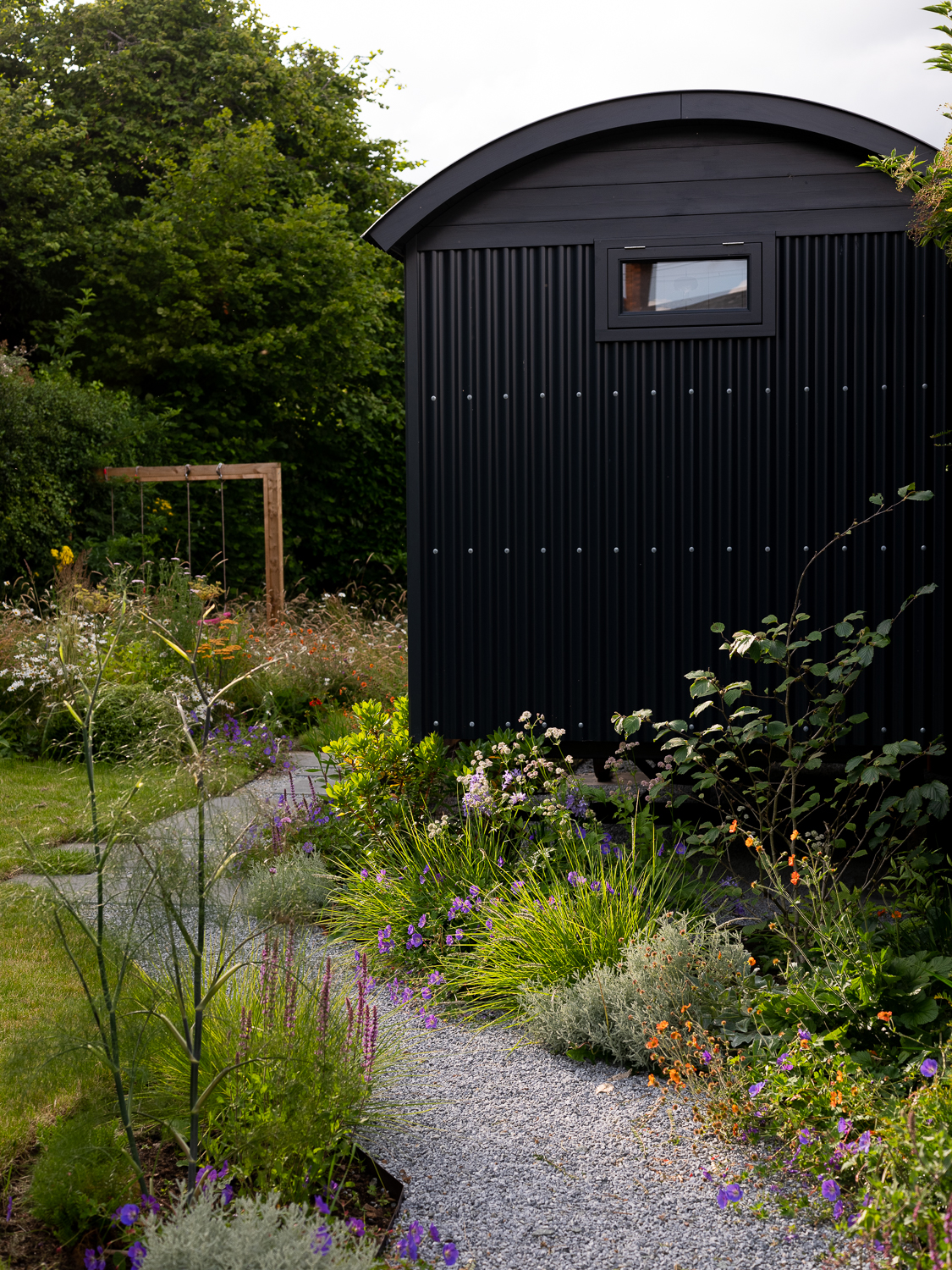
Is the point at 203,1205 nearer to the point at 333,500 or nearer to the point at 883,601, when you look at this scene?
the point at 883,601

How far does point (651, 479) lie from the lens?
465 centimetres

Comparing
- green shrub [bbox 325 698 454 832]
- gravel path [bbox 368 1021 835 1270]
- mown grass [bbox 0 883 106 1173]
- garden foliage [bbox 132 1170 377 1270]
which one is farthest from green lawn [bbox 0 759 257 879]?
gravel path [bbox 368 1021 835 1270]

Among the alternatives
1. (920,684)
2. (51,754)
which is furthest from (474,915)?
(51,754)

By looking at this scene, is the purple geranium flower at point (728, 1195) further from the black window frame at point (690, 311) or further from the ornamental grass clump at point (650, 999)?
the black window frame at point (690, 311)

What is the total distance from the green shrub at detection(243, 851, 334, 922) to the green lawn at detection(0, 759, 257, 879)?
0.40 metres

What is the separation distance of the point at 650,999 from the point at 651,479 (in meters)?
2.41

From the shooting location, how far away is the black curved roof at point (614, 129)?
4336mm

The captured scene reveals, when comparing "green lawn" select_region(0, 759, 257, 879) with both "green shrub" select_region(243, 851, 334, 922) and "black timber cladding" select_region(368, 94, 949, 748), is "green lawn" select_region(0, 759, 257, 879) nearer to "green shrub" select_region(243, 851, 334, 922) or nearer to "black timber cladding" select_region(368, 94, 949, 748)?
"green shrub" select_region(243, 851, 334, 922)

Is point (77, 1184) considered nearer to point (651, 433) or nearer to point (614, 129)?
point (651, 433)

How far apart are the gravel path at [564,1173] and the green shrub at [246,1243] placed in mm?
438

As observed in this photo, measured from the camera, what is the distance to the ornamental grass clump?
300 centimetres

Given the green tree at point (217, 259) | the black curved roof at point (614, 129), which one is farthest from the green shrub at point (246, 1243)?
the green tree at point (217, 259)

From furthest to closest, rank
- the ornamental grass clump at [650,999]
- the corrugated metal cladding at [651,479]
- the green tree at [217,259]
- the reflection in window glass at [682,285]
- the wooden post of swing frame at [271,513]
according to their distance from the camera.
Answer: the green tree at [217,259] < the wooden post of swing frame at [271,513] < the reflection in window glass at [682,285] < the corrugated metal cladding at [651,479] < the ornamental grass clump at [650,999]

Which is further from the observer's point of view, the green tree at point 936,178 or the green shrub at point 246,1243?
the green tree at point 936,178
